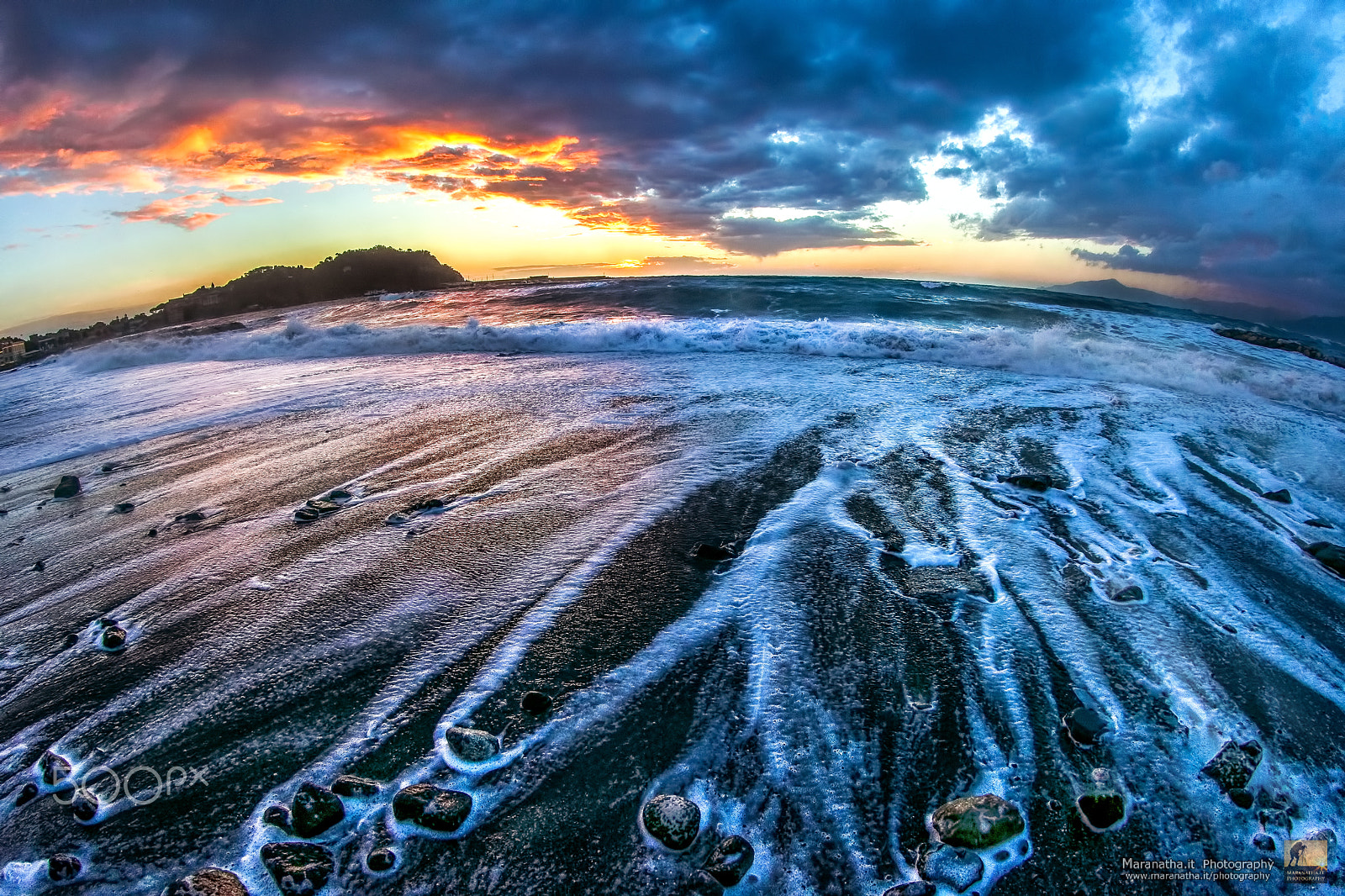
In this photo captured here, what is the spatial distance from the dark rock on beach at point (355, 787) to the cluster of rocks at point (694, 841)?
91 cm

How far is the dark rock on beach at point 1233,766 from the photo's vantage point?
79.0 inches

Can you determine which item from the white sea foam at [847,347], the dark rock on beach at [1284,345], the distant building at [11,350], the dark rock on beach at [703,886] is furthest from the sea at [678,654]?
the distant building at [11,350]

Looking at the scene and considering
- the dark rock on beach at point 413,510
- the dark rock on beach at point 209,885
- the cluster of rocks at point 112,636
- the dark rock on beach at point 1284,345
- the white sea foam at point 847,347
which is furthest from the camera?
the dark rock on beach at point 1284,345

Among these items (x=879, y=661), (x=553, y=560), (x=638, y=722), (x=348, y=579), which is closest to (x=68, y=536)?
(x=348, y=579)

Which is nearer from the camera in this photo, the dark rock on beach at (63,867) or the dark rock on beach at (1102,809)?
the dark rock on beach at (63,867)

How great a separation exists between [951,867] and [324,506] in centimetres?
437

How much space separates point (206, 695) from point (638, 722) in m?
1.85

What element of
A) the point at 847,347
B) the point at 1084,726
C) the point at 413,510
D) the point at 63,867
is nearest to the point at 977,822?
the point at 1084,726

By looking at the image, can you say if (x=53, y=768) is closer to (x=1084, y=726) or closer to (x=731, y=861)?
(x=731, y=861)

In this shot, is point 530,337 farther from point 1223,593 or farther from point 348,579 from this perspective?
point 1223,593

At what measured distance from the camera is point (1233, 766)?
2053 mm
